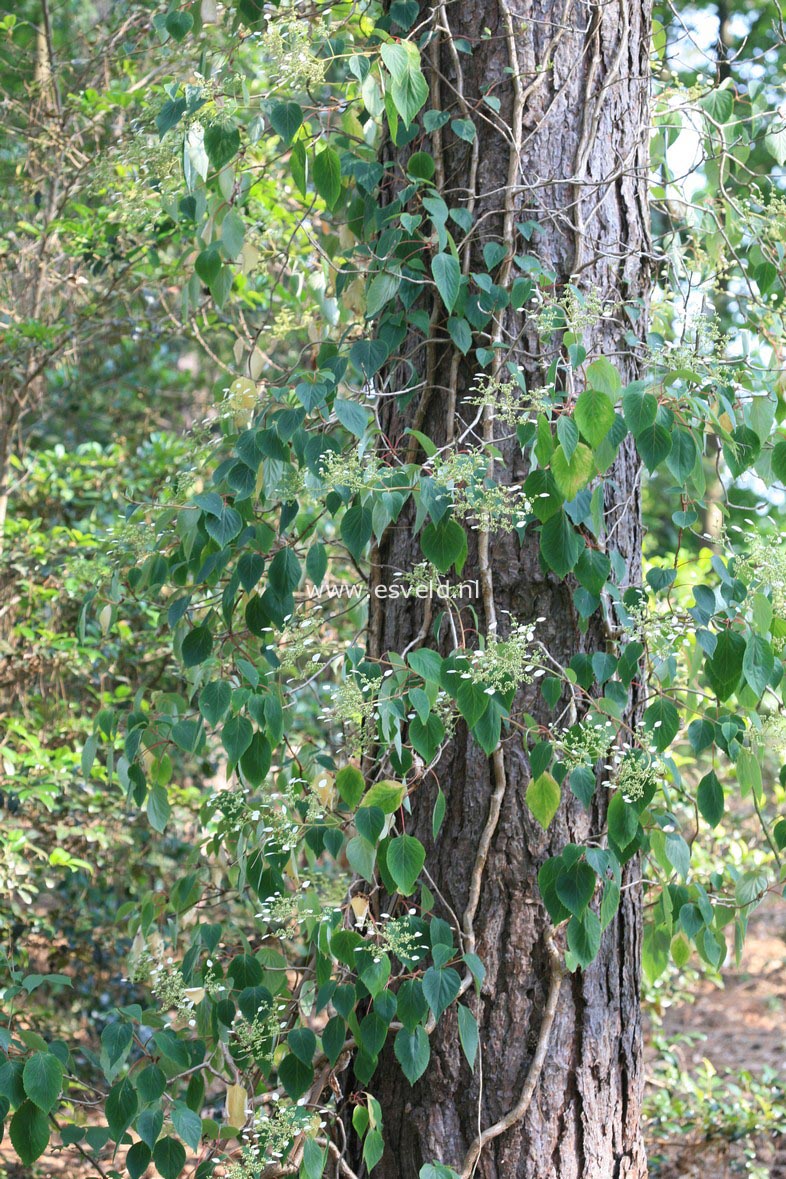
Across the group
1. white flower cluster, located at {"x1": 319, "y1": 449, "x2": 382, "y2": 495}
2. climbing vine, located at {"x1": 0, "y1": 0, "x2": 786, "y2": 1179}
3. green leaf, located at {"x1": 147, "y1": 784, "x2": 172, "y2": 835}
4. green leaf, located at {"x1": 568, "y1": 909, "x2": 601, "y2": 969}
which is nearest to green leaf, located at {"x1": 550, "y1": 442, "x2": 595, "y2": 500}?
climbing vine, located at {"x1": 0, "y1": 0, "x2": 786, "y2": 1179}

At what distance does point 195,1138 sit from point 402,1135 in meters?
0.36

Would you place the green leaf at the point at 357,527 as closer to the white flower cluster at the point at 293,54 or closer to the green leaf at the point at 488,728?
the green leaf at the point at 488,728

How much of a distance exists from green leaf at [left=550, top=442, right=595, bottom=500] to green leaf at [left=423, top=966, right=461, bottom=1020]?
65 centimetres

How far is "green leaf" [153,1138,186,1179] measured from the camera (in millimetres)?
1445

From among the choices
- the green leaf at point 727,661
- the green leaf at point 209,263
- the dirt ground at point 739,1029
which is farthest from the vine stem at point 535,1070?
the dirt ground at point 739,1029

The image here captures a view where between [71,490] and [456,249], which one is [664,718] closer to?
[456,249]

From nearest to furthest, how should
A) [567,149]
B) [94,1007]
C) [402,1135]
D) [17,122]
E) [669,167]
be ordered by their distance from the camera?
1. [402,1135]
2. [567,149]
3. [669,167]
4. [94,1007]
5. [17,122]

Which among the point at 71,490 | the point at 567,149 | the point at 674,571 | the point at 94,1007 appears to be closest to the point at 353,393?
the point at 567,149

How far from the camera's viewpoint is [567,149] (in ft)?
5.94

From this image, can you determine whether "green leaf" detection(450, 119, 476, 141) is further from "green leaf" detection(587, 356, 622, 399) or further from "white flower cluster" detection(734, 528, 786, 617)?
"white flower cluster" detection(734, 528, 786, 617)

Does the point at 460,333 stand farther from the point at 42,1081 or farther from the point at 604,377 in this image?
the point at 42,1081

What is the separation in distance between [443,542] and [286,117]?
2.20 feet

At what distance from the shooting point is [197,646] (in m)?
1.63

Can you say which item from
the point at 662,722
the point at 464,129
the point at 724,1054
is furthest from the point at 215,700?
the point at 724,1054
